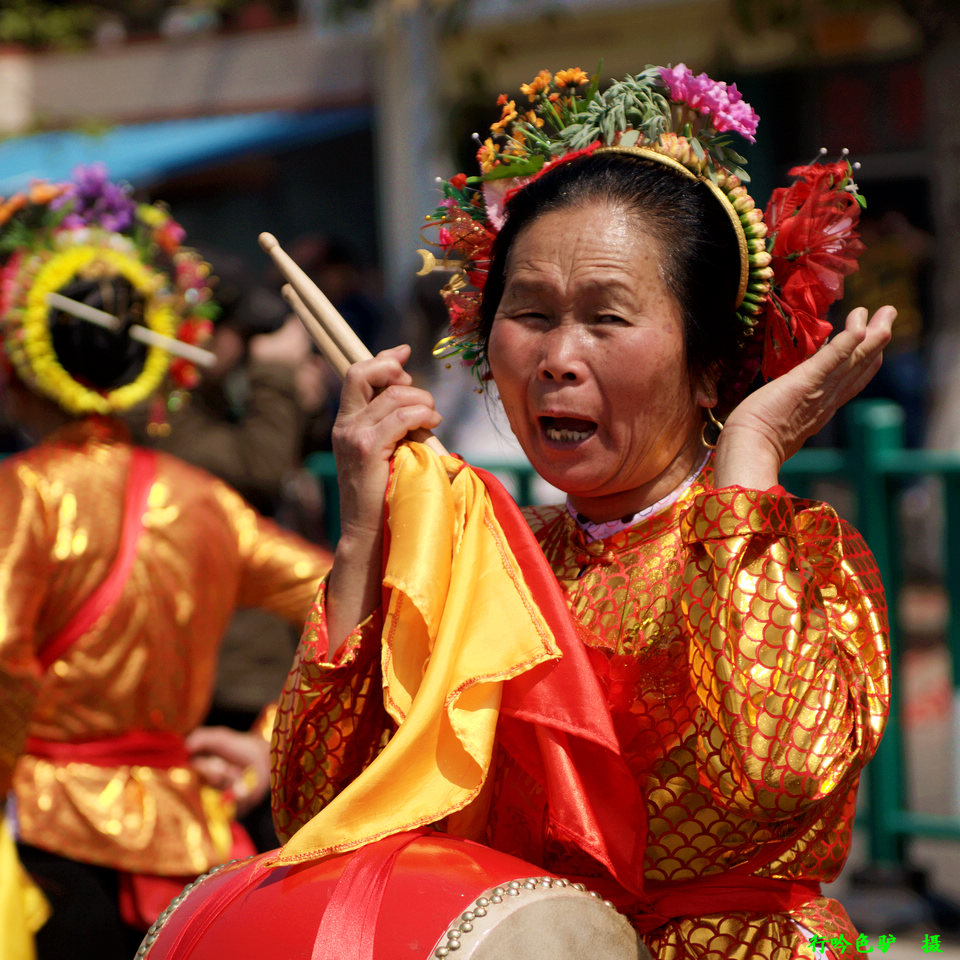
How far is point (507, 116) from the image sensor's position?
86.4 inches

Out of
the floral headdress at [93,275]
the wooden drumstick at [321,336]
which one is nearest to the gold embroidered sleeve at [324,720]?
the wooden drumstick at [321,336]

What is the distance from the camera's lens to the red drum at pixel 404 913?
164cm

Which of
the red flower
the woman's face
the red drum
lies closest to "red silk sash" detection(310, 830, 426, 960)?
the red drum

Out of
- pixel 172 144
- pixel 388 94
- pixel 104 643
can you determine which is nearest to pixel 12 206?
pixel 104 643

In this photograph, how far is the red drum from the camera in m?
1.64

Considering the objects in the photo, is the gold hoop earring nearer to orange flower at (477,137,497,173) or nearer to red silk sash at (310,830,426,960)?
orange flower at (477,137,497,173)

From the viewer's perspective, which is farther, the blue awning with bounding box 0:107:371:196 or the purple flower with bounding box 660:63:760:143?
the blue awning with bounding box 0:107:371:196

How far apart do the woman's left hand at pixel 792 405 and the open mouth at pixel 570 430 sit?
0.18 metres

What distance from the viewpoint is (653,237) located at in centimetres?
197

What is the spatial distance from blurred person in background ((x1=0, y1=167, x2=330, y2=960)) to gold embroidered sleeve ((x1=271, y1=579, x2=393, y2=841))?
1176 mm

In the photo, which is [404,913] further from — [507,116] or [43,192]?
[43,192]

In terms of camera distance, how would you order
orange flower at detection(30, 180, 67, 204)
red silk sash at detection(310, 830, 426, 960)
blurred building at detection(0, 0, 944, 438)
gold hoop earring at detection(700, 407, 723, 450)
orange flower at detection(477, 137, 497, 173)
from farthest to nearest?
blurred building at detection(0, 0, 944, 438) < orange flower at detection(30, 180, 67, 204) < orange flower at detection(477, 137, 497, 173) < gold hoop earring at detection(700, 407, 723, 450) < red silk sash at detection(310, 830, 426, 960)

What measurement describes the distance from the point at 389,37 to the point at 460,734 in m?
10.5

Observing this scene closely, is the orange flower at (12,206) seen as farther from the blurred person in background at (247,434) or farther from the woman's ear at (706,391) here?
the woman's ear at (706,391)
